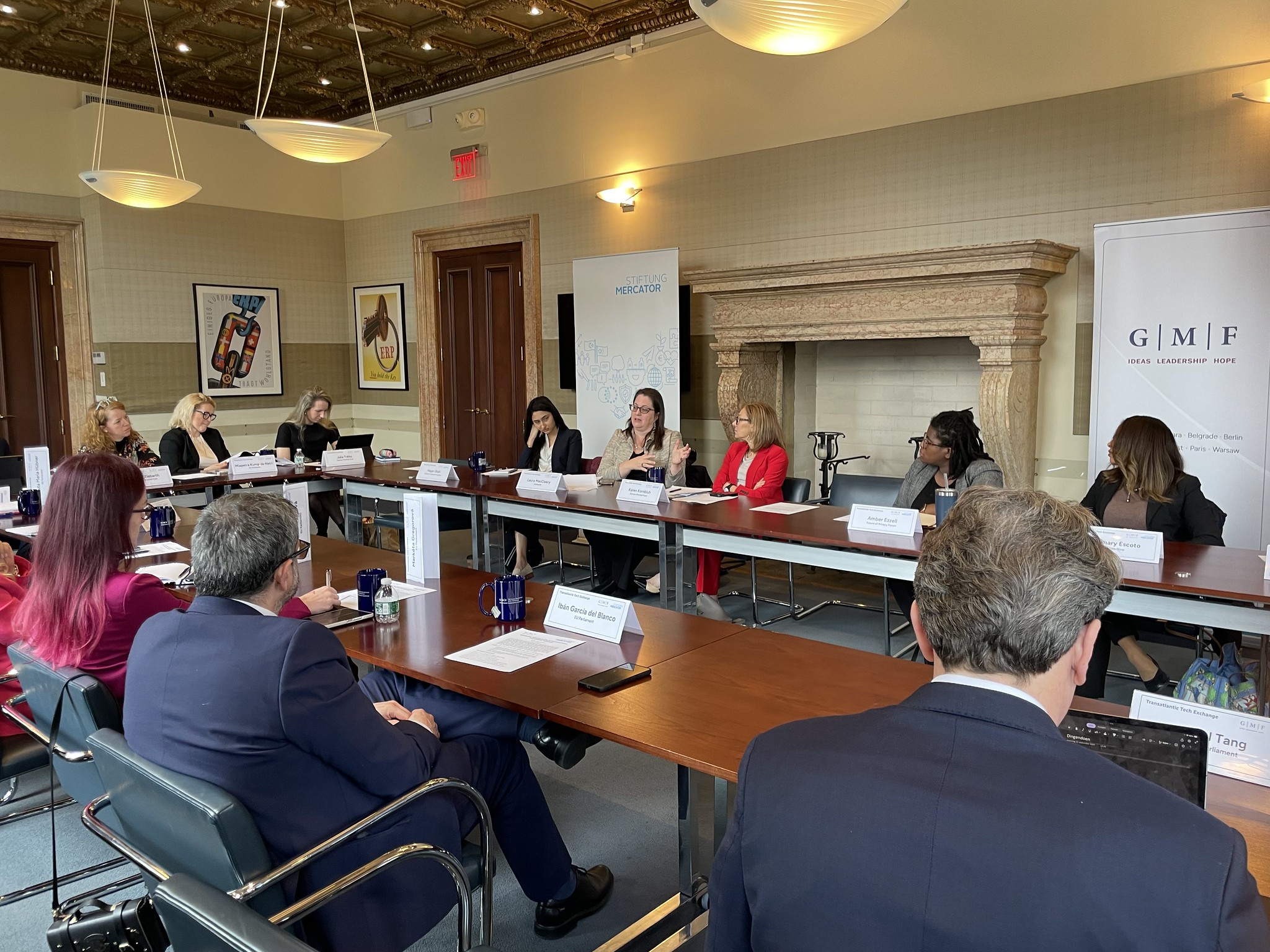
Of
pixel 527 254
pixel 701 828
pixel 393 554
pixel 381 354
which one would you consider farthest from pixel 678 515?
pixel 381 354

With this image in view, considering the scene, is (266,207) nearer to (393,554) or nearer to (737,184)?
(737,184)

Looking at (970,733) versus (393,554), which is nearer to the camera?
(970,733)

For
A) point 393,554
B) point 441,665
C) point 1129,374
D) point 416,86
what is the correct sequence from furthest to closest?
point 416,86, point 1129,374, point 393,554, point 441,665

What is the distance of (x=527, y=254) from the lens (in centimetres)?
799

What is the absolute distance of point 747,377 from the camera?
6.57 meters

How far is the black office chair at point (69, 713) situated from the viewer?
6.34 feet

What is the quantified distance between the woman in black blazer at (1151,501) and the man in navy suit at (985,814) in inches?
110

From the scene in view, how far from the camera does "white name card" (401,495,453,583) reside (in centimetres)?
303

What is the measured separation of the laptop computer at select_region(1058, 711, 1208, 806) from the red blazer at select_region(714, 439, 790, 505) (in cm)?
349

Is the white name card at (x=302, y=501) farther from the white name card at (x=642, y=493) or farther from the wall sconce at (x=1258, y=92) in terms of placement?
the wall sconce at (x=1258, y=92)

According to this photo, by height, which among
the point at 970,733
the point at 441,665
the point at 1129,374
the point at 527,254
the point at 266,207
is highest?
the point at 266,207

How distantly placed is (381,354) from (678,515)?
5940 millimetres

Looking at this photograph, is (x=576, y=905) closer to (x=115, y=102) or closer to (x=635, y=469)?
(x=635, y=469)

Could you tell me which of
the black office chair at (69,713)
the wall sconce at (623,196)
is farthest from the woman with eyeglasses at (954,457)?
the wall sconce at (623,196)
